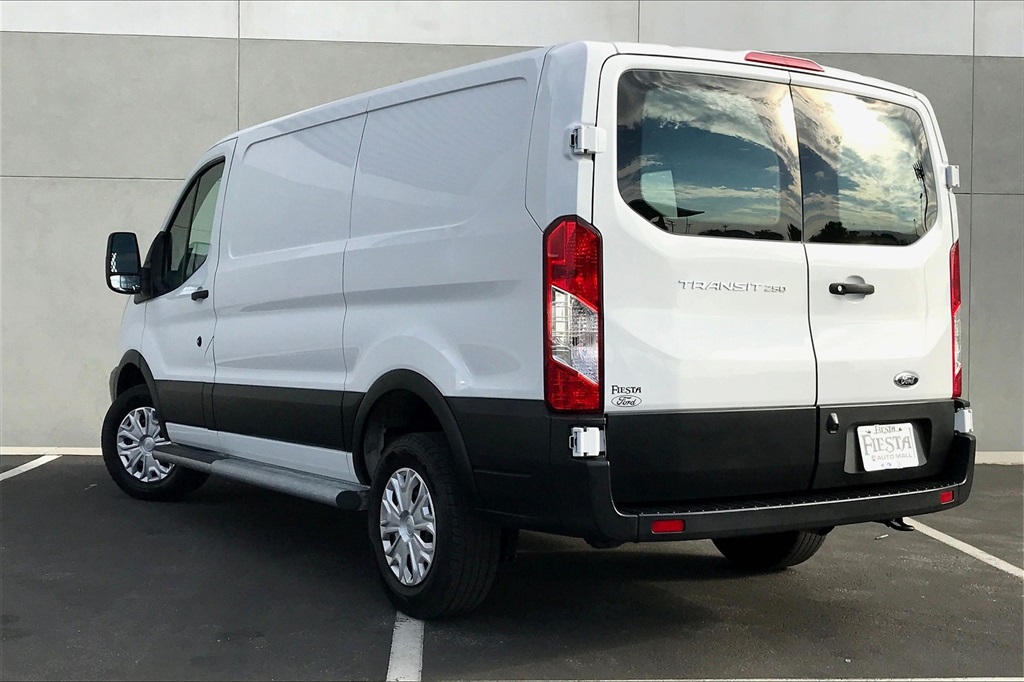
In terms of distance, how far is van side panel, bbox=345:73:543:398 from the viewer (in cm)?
406

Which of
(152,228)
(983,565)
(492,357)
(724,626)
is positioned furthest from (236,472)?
(152,228)

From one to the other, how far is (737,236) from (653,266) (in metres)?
0.40

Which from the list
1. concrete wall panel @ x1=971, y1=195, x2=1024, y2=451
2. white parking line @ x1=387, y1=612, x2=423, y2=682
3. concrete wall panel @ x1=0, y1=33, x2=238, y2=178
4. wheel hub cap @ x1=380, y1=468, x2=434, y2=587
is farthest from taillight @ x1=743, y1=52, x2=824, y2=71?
concrete wall panel @ x1=0, y1=33, x2=238, y2=178

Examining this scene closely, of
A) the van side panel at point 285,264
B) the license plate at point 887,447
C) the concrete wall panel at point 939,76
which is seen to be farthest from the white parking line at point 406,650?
the concrete wall panel at point 939,76

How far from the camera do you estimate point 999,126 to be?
10.4 metres

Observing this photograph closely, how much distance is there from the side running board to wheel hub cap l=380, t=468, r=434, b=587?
206mm

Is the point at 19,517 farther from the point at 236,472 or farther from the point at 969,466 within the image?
the point at 969,466

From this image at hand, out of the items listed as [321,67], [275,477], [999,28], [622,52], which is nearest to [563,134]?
[622,52]

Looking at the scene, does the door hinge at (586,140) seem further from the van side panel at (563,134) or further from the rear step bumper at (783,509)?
the rear step bumper at (783,509)

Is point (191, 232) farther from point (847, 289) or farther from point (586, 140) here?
point (847, 289)

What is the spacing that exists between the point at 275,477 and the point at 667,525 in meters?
2.35

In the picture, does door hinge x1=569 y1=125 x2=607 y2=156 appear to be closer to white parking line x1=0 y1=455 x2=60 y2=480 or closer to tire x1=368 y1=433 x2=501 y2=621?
tire x1=368 y1=433 x2=501 y2=621

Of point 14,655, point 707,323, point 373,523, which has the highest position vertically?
point 707,323

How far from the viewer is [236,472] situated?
585 centimetres
